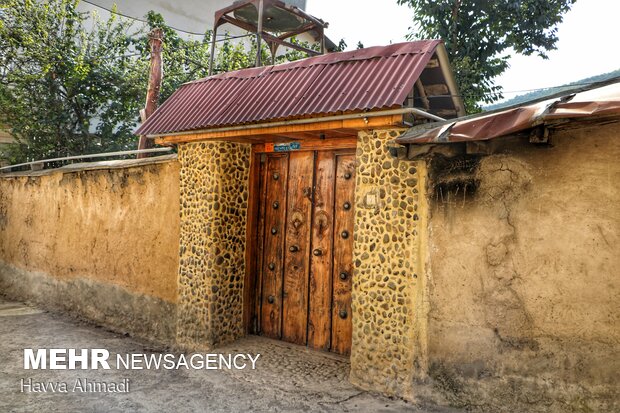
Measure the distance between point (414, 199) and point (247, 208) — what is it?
2.64m

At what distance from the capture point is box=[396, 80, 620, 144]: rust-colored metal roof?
3.26 metres

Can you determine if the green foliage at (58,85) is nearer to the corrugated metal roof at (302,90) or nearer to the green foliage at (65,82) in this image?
the green foliage at (65,82)

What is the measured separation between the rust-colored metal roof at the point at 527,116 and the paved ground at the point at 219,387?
2505 mm

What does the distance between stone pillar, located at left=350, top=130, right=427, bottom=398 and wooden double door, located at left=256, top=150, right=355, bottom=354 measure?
26.0 inches

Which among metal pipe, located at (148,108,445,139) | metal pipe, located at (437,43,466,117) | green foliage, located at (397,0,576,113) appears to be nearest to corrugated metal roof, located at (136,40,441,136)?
metal pipe, located at (148,108,445,139)

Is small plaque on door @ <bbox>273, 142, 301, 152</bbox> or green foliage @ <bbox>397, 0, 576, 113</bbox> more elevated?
green foliage @ <bbox>397, 0, 576, 113</bbox>

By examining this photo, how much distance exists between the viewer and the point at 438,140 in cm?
408

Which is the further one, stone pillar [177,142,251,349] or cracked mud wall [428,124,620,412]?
stone pillar [177,142,251,349]

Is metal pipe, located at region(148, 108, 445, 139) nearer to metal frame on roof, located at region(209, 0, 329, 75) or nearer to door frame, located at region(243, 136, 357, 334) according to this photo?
door frame, located at region(243, 136, 357, 334)

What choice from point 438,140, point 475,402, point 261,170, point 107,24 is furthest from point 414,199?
point 107,24

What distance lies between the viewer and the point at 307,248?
6.01 meters

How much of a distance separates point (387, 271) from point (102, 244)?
5111mm

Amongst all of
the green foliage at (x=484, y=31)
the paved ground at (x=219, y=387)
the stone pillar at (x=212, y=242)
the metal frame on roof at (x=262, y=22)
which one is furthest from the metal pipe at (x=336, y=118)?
the green foliage at (x=484, y=31)

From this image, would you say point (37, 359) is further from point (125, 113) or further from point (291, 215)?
point (125, 113)
